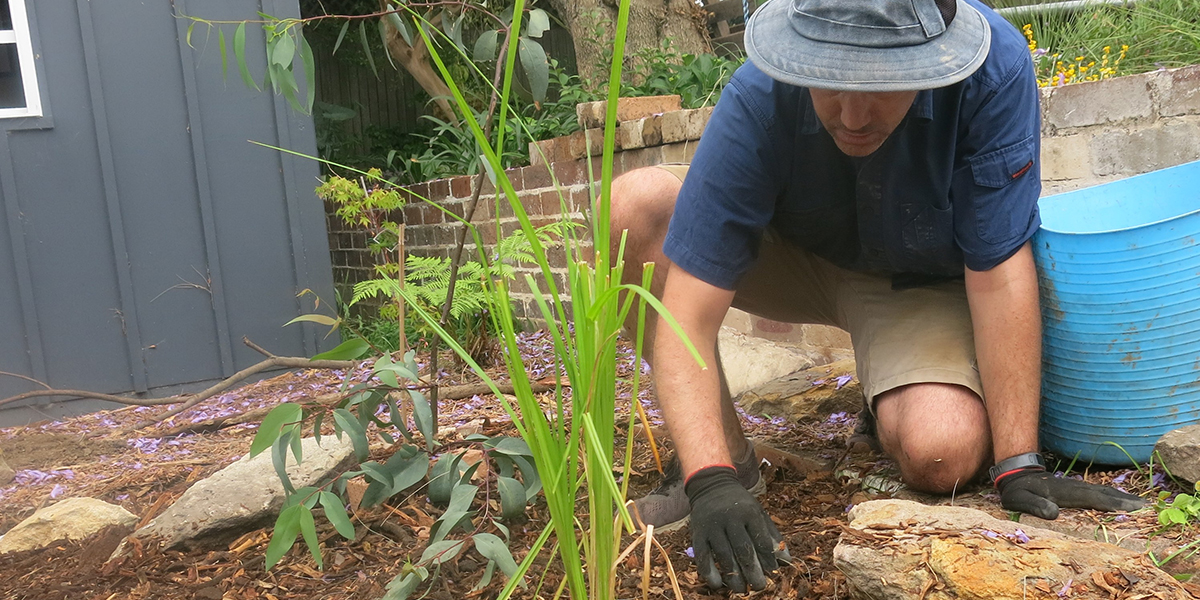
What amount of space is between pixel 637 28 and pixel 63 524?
16.4 feet

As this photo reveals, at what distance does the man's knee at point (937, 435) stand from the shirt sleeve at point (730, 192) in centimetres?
47

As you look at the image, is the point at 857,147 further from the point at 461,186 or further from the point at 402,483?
the point at 461,186

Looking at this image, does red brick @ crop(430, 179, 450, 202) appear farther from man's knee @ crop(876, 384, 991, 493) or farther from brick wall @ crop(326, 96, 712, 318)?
man's knee @ crop(876, 384, 991, 493)

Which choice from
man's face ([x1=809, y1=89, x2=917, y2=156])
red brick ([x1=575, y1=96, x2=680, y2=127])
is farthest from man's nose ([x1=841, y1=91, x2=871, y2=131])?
red brick ([x1=575, y1=96, x2=680, y2=127])

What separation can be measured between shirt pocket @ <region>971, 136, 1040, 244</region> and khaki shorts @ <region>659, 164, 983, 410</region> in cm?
30

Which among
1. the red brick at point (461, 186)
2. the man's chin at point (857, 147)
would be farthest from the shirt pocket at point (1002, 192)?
the red brick at point (461, 186)

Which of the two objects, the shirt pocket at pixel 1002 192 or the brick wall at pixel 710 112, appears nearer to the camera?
the shirt pocket at pixel 1002 192

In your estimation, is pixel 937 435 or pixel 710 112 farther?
pixel 710 112

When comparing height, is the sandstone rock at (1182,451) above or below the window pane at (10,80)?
below

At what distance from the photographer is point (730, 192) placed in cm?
177

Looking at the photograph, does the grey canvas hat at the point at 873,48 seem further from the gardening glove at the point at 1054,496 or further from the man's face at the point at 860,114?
the gardening glove at the point at 1054,496

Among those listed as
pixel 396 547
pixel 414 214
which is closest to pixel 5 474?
pixel 396 547

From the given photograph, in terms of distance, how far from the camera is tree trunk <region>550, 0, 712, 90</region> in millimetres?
6004

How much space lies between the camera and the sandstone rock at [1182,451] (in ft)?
5.11
